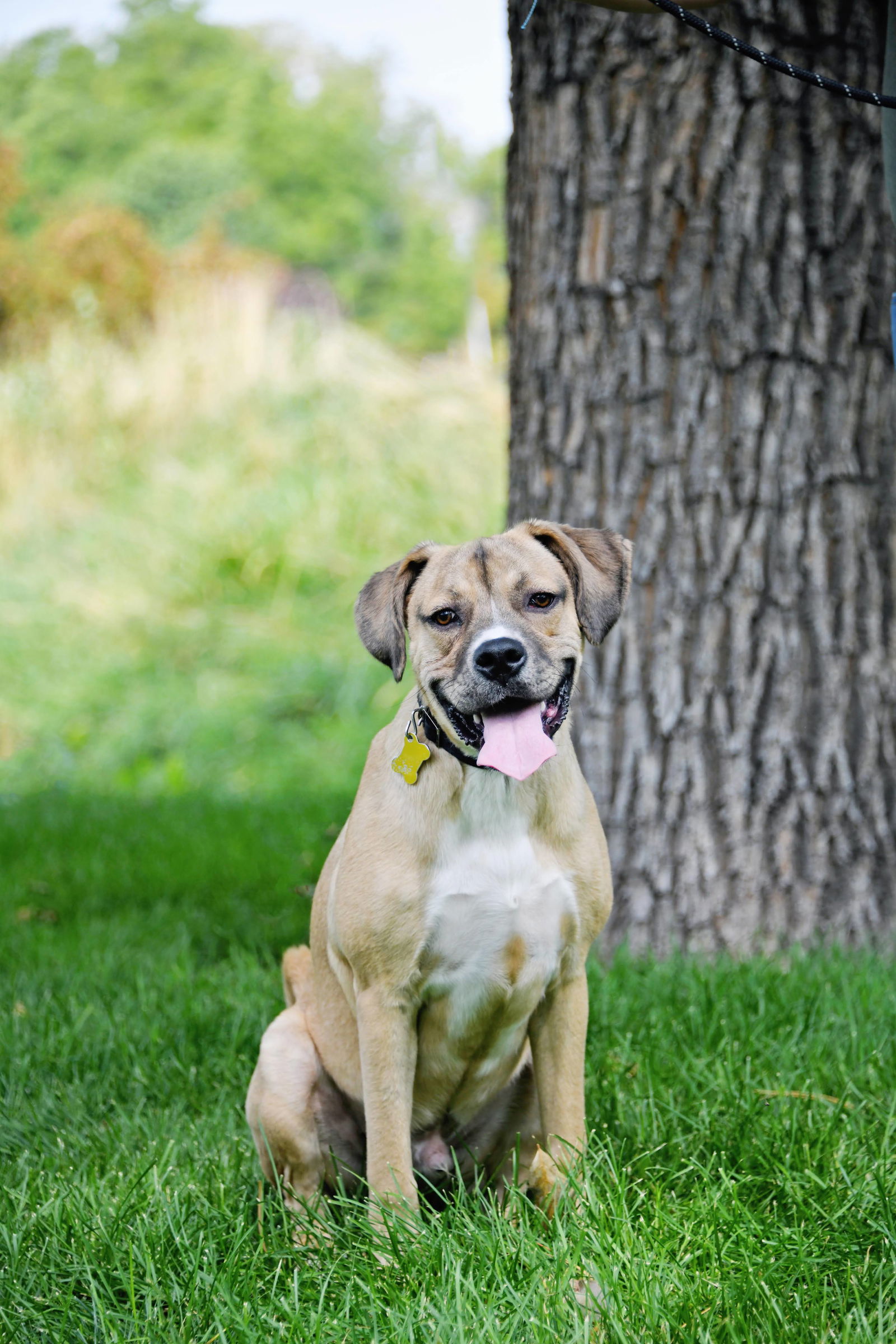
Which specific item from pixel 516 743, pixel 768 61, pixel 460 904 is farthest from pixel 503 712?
pixel 768 61

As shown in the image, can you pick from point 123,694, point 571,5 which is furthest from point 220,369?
point 571,5

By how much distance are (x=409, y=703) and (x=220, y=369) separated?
Answer: 35.3 ft

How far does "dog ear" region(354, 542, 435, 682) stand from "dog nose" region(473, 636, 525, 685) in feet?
0.94

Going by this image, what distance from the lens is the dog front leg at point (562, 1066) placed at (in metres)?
2.57

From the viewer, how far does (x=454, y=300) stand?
128ft

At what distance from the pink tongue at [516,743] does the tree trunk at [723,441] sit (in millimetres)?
1581

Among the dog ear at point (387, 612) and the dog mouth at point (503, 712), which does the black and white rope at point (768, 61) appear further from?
the dog mouth at point (503, 712)

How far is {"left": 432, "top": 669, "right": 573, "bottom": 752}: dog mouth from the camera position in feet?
8.11

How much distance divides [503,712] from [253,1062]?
1.53m

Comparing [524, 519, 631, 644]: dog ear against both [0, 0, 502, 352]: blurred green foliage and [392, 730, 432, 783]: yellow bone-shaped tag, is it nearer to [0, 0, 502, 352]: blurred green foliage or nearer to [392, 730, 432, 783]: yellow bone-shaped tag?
[392, 730, 432, 783]: yellow bone-shaped tag

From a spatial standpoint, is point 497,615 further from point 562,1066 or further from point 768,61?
point 768,61

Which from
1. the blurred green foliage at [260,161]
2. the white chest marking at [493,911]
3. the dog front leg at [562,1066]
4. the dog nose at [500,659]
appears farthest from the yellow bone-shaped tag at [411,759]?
the blurred green foliage at [260,161]

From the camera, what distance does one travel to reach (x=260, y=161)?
39.7m

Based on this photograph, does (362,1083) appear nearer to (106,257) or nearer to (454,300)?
(106,257)
